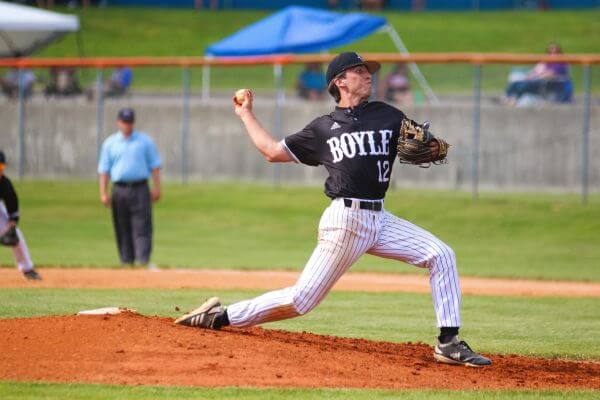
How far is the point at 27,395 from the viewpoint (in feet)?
21.9

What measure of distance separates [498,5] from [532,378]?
3844 cm

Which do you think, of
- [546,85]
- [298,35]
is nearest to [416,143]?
[546,85]

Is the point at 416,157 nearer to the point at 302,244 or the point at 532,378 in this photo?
the point at 532,378

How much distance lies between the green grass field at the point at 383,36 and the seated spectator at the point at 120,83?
8330 mm

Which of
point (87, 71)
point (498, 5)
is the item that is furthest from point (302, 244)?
point (498, 5)

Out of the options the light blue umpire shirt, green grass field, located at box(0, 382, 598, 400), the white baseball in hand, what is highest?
the white baseball in hand

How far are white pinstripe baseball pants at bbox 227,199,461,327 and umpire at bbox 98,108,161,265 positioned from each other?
7494 millimetres

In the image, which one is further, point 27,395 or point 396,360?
point 396,360

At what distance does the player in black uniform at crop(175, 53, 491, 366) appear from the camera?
773cm

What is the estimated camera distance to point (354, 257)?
7.77m

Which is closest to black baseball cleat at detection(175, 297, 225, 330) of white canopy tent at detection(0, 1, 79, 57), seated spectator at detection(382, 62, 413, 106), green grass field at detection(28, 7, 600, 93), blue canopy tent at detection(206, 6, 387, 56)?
seated spectator at detection(382, 62, 413, 106)

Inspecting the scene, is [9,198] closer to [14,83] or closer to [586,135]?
[586,135]

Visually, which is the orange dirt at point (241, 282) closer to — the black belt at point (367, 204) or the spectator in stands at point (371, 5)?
the black belt at point (367, 204)

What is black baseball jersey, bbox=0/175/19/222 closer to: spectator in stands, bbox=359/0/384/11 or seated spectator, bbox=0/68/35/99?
seated spectator, bbox=0/68/35/99
